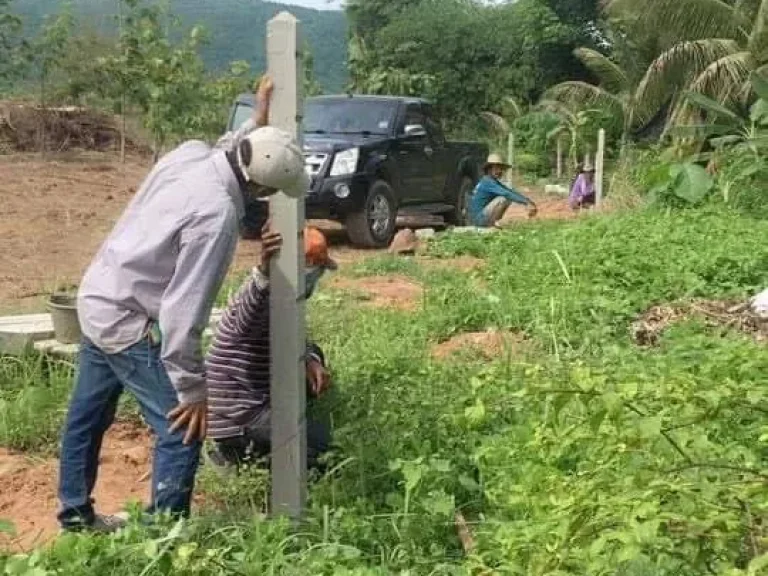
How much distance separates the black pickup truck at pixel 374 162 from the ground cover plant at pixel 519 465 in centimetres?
570

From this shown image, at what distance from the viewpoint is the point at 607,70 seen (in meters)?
28.9

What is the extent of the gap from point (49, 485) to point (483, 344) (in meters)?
2.82

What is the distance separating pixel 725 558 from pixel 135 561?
171 cm

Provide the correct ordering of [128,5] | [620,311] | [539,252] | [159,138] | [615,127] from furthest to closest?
1. [615,127]
2. [128,5]
3. [159,138]
4. [539,252]
5. [620,311]

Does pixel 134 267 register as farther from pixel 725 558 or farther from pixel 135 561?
pixel 725 558

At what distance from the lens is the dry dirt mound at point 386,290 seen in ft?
29.9

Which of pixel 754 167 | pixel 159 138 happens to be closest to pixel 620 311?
pixel 754 167

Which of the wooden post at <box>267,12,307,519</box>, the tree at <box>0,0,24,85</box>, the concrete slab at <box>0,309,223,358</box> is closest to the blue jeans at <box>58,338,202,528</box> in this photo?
the wooden post at <box>267,12,307,519</box>

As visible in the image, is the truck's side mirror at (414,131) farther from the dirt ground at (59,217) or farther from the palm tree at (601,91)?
the palm tree at (601,91)

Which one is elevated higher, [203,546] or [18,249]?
[203,546]

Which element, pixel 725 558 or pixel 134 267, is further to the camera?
pixel 134 267

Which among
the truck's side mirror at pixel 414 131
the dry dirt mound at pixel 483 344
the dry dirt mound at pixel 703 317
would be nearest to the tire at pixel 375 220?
the truck's side mirror at pixel 414 131

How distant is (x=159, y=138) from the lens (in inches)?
792

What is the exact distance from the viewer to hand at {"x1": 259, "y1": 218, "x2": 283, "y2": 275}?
4137 millimetres
